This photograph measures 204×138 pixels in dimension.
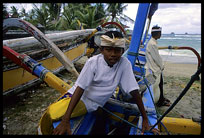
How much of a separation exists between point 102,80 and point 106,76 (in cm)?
6

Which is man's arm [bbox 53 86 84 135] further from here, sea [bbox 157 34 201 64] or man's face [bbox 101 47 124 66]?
sea [bbox 157 34 201 64]

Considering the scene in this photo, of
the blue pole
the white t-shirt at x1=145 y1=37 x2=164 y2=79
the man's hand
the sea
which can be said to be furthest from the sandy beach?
the sea

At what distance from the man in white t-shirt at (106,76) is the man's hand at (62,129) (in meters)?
0.25

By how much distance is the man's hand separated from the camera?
1.15m

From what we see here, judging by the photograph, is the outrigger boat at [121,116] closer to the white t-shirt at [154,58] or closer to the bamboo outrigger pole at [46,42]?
the bamboo outrigger pole at [46,42]

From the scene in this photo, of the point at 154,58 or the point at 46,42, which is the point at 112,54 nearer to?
the point at 46,42

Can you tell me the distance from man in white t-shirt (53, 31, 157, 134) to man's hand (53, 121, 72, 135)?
0.25 m

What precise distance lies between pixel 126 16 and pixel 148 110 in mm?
21599

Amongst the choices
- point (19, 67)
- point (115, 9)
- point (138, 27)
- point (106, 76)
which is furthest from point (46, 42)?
point (115, 9)

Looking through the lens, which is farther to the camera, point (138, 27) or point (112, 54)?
point (138, 27)

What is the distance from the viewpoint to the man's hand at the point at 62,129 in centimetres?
115

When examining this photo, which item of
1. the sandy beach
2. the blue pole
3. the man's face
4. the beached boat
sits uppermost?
the blue pole

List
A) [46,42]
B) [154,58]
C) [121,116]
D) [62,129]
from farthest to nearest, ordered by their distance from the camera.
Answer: [154,58] < [46,42] < [121,116] < [62,129]

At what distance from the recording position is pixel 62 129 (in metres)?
1.17
